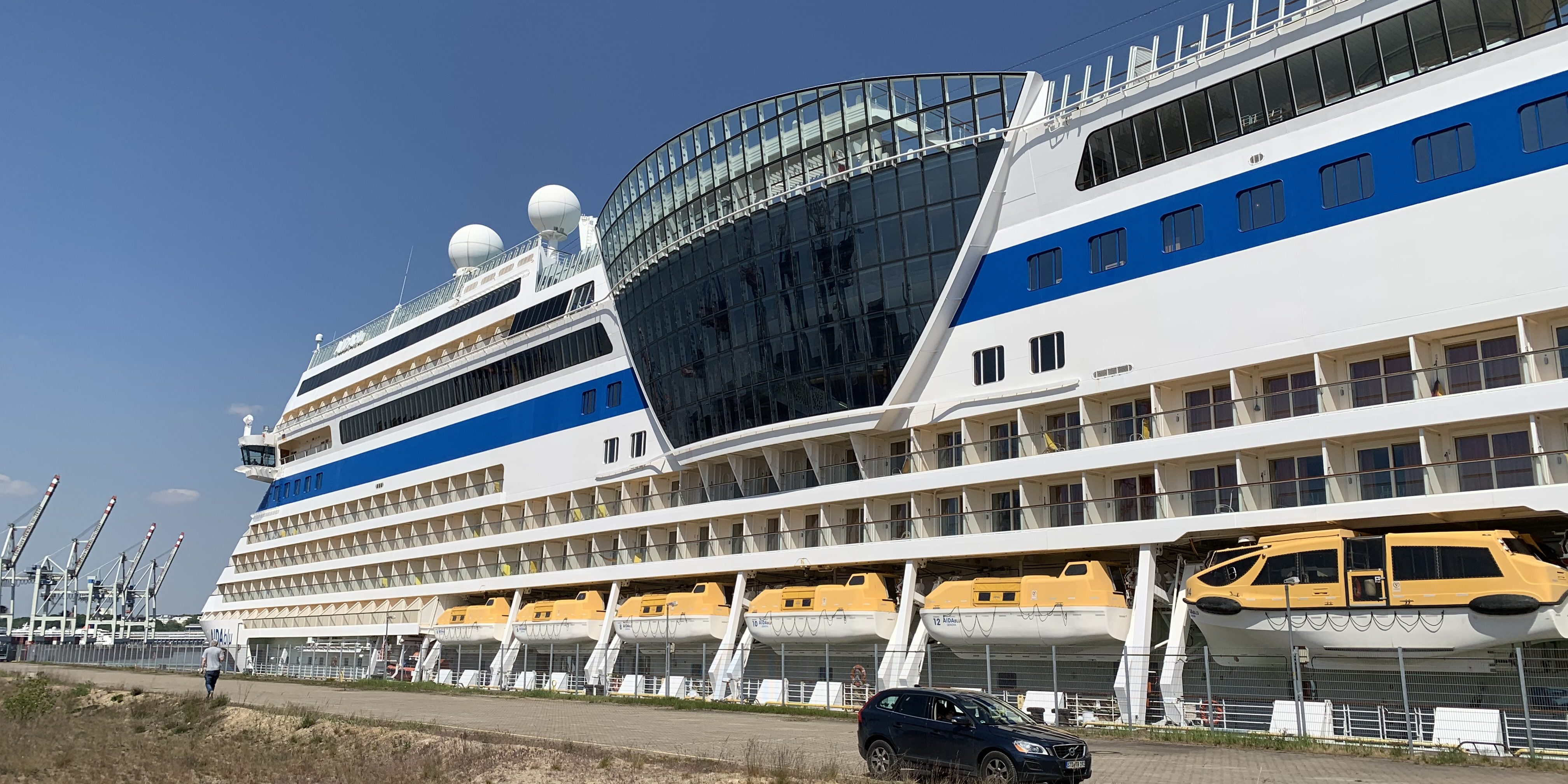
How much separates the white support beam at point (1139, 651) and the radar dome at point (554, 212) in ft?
132

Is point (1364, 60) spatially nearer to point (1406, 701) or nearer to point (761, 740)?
point (1406, 701)

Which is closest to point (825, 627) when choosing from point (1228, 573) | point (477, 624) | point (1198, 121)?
point (1228, 573)

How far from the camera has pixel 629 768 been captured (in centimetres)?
1836

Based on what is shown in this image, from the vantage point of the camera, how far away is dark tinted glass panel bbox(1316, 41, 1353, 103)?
27.7 meters

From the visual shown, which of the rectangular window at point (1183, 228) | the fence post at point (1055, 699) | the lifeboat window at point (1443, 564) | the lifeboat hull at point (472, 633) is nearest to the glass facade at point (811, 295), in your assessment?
the rectangular window at point (1183, 228)

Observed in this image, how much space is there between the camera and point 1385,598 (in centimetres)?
2336

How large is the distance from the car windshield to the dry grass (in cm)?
236

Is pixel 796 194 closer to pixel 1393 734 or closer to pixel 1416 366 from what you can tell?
pixel 1416 366

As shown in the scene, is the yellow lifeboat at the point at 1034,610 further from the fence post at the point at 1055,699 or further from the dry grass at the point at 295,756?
the dry grass at the point at 295,756

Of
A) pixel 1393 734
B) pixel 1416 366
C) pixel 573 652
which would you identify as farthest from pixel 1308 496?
pixel 573 652

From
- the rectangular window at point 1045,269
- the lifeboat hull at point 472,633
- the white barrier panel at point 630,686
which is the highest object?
the rectangular window at point 1045,269

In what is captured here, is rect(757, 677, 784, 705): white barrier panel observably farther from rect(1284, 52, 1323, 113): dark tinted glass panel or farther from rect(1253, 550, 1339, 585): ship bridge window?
rect(1284, 52, 1323, 113): dark tinted glass panel

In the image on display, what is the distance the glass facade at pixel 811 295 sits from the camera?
3481 cm

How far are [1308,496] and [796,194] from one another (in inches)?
729
